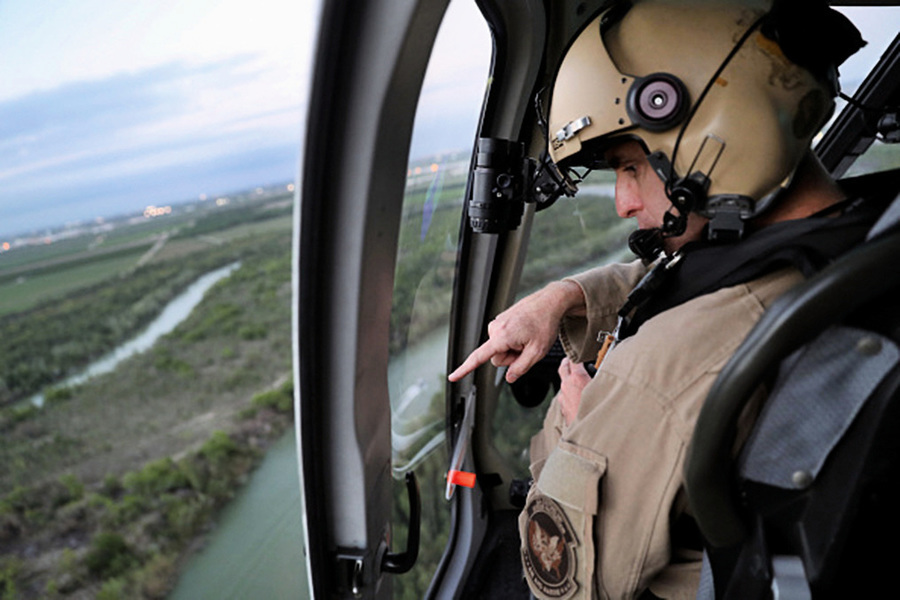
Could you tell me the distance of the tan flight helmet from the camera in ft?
3.80

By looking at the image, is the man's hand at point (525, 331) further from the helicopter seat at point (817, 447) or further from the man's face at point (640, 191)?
the helicopter seat at point (817, 447)

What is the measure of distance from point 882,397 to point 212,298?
108 cm

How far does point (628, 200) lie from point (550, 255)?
2380mm

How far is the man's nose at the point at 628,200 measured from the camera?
1.35m

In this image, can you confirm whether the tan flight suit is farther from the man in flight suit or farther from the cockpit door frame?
the cockpit door frame

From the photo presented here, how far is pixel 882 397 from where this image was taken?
2.86 feet

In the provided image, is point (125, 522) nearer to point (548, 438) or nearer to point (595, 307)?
point (548, 438)

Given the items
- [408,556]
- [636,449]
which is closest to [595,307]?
[636,449]

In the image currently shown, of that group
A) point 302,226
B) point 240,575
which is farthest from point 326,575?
point 302,226

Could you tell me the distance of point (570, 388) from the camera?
57.3 inches

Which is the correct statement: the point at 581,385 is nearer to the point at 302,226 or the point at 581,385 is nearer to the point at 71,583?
the point at 302,226

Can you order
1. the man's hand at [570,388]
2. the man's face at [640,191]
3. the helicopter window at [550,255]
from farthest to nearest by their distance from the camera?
the helicopter window at [550,255], the man's hand at [570,388], the man's face at [640,191]

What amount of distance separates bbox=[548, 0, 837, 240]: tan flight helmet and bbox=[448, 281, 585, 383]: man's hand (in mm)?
463

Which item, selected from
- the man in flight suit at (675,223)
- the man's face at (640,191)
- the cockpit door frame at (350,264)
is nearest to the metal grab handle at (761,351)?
the man in flight suit at (675,223)
